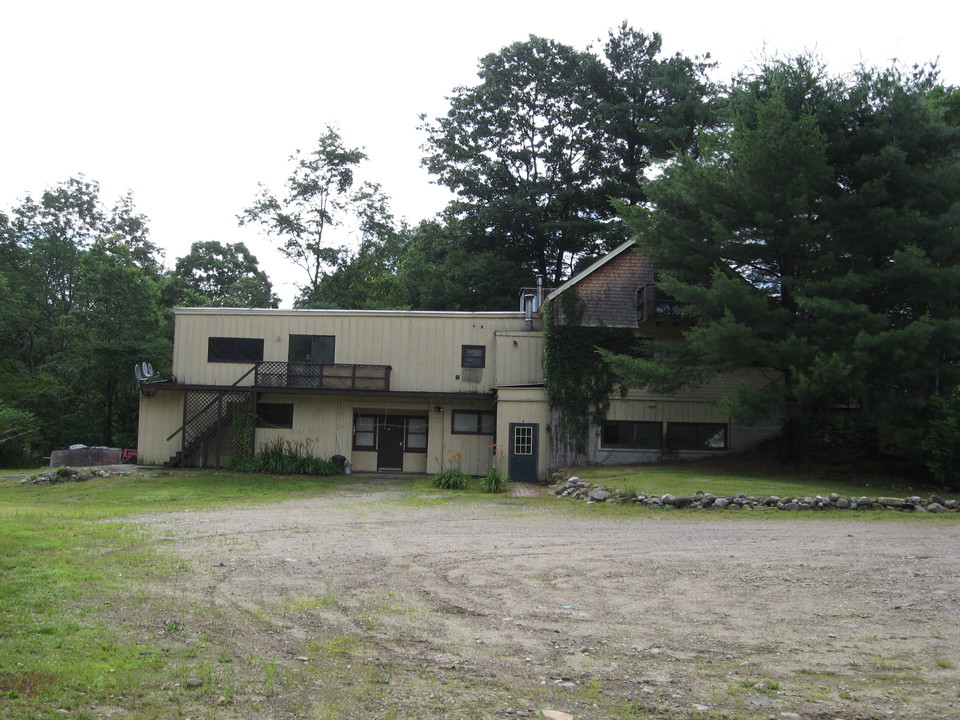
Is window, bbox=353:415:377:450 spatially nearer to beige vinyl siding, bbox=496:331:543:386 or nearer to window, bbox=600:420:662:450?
beige vinyl siding, bbox=496:331:543:386

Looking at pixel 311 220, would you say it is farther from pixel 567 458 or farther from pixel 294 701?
pixel 294 701

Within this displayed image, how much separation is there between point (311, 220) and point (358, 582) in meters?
38.2

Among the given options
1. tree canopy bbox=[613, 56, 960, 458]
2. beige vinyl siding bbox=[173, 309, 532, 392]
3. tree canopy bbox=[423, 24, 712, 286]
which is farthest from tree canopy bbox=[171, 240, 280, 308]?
tree canopy bbox=[613, 56, 960, 458]

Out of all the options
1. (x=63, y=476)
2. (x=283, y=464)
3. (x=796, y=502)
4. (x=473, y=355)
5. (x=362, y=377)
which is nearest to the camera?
(x=796, y=502)

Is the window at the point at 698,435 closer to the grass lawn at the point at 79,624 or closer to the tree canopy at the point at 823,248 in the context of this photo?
the tree canopy at the point at 823,248

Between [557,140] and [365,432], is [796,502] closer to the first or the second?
[365,432]

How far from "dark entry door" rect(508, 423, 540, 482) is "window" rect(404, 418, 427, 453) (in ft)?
14.3

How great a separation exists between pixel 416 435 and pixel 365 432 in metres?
1.84

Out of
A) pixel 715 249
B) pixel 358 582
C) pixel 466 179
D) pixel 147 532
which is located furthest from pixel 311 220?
pixel 358 582

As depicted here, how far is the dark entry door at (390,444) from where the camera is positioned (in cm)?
2900

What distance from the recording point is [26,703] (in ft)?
15.0

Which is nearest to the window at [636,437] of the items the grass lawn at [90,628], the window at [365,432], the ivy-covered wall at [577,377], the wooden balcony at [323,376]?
the ivy-covered wall at [577,377]

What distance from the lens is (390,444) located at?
29109 mm

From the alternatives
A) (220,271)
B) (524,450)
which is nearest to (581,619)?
(524,450)
